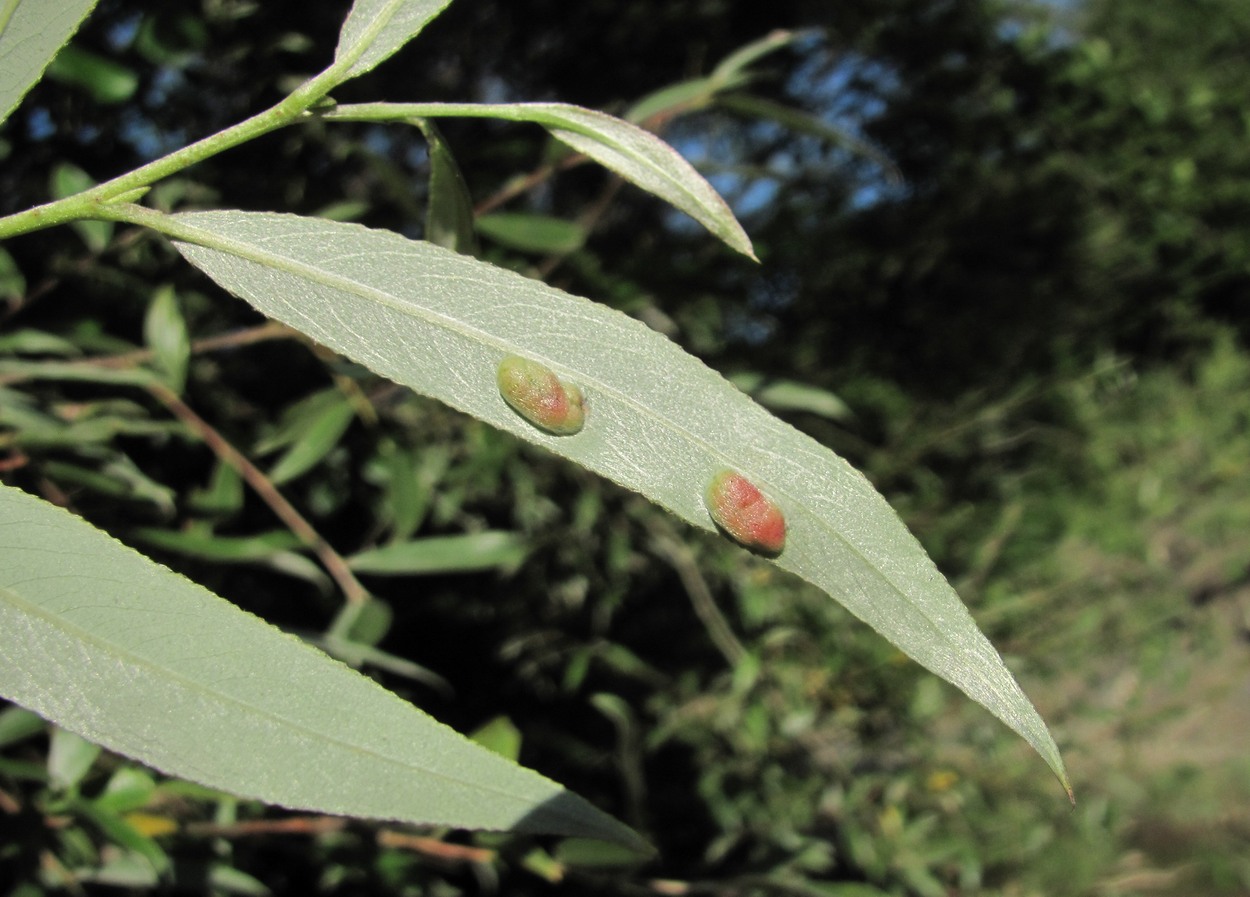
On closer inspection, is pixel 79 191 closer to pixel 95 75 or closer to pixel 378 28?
pixel 95 75

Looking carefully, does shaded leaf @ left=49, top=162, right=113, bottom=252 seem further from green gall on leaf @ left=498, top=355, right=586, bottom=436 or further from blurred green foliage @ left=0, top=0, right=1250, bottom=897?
green gall on leaf @ left=498, top=355, right=586, bottom=436

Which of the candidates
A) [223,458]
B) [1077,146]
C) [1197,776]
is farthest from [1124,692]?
[223,458]

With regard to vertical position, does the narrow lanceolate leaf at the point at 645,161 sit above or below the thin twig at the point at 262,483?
below

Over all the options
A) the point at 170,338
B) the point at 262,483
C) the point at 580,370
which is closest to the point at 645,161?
the point at 580,370

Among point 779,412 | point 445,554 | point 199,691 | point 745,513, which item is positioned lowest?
point 199,691

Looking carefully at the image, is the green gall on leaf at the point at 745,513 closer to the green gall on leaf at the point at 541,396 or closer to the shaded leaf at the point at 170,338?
the green gall on leaf at the point at 541,396

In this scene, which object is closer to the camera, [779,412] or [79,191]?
[79,191]

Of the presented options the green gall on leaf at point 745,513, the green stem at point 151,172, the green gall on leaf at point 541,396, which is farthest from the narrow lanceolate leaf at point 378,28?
the green gall on leaf at point 745,513
